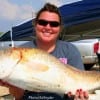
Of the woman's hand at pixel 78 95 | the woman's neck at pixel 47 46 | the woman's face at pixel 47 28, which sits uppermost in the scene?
the woman's face at pixel 47 28

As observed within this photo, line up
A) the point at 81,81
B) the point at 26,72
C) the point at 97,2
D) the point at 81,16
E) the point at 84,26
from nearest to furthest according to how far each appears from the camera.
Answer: the point at 26,72 < the point at 81,81 < the point at 97,2 < the point at 81,16 < the point at 84,26

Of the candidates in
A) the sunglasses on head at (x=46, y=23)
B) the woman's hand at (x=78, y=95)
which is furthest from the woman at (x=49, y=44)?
the woman's hand at (x=78, y=95)

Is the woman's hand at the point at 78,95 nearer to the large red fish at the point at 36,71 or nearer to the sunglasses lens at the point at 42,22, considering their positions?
the large red fish at the point at 36,71

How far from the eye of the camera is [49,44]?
4.22 m

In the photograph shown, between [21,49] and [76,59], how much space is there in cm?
77

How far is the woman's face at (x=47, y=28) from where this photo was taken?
4.18m

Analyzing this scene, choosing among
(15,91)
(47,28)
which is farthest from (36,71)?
(47,28)

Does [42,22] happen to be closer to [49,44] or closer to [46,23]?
[46,23]

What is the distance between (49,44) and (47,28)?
0.16m

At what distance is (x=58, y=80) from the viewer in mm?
3881

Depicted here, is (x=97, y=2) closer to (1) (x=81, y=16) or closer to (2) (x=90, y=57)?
(1) (x=81, y=16)

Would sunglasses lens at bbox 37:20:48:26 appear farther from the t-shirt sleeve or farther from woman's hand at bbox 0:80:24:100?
woman's hand at bbox 0:80:24:100

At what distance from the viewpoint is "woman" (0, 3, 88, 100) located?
4156 millimetres

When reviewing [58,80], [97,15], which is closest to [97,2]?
[97,15]
